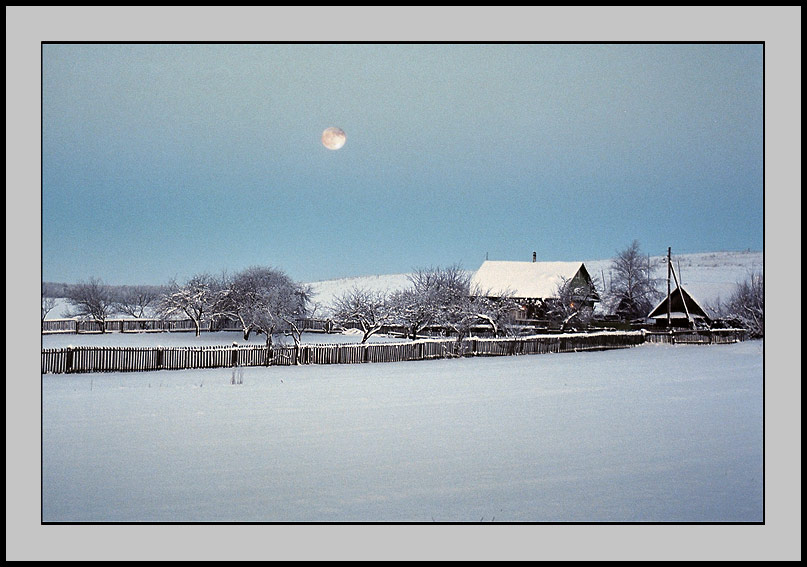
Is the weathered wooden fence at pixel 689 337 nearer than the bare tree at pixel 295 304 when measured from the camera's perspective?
No

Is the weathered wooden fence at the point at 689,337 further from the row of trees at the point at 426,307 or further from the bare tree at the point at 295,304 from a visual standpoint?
the bare tree at the point at 295,304

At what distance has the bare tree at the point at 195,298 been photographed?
41125 millimetres

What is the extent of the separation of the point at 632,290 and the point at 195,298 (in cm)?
4164

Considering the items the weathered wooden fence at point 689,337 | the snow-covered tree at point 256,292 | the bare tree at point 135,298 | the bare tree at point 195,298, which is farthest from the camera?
the bare tree at point 135,298

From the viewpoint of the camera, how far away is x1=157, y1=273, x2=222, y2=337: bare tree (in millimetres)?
41125

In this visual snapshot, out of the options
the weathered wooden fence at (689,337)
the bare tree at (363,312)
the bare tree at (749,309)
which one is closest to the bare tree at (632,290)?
the bare tree at (749,309)

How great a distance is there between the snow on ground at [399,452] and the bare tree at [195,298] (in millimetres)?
25993

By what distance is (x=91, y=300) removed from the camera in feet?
148

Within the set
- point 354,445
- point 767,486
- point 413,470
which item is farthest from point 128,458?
point 767,486

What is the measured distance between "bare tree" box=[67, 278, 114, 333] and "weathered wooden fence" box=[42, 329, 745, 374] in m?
27.5

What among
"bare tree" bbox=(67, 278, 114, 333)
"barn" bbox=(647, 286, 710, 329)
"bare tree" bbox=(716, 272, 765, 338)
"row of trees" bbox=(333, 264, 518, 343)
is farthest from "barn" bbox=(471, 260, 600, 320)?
"bare tree" bbox=(67, 278, 114, 333)

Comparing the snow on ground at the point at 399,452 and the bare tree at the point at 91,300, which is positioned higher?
the bare tree at the point at 91,300

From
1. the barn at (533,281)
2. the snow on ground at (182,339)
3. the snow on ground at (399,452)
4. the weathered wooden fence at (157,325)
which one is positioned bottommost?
the snow on ground at (182,339)
